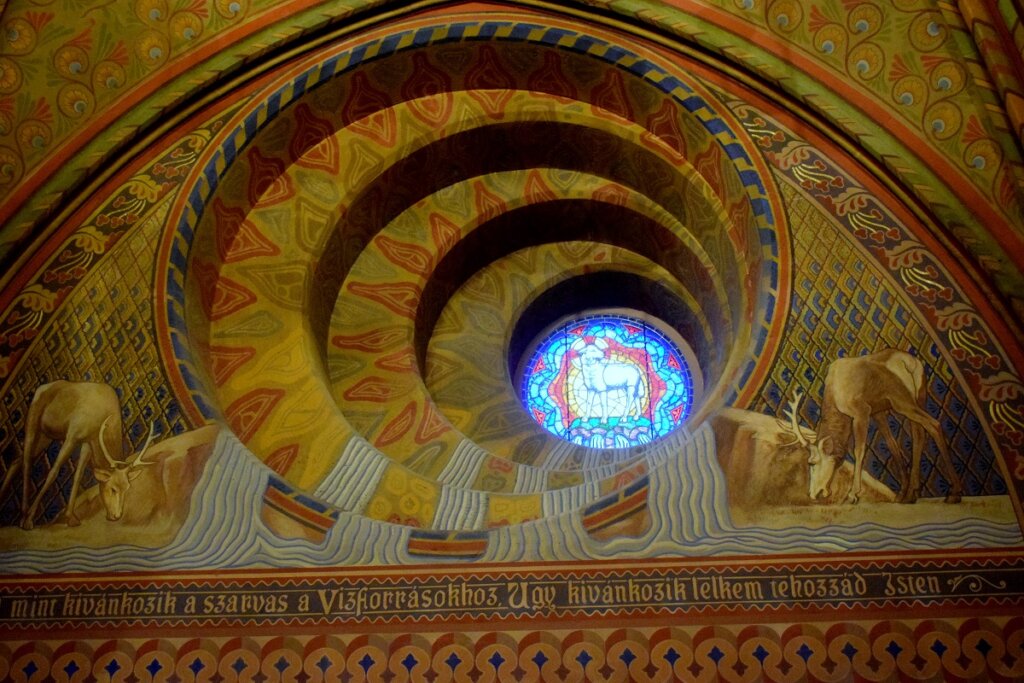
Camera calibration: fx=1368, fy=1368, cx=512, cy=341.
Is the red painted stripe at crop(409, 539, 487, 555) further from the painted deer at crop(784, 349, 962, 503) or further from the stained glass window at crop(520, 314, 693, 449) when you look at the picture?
the stained glass window at crop(520, 314, 693, 449)

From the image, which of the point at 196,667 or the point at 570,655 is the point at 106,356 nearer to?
A: the point at 196,667

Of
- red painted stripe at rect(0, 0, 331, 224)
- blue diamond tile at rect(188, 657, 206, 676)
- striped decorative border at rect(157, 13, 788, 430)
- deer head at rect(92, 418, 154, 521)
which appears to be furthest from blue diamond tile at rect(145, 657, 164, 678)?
red painted stripe at rect(0, 0, 331, 224)

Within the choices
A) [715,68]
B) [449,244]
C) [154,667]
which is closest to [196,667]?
[154,667]

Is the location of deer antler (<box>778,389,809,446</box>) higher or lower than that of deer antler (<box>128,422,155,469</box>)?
lower

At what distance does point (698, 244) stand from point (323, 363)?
8.81 ft

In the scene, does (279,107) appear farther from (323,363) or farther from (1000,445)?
(1000,445)

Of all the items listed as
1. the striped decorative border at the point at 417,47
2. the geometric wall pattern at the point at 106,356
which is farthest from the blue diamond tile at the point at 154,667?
the striped decorative border at the point at 417,47

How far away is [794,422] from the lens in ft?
25.2

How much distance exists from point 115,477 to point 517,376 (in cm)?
329

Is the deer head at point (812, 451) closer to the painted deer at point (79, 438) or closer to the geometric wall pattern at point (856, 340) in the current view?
the geometric wall pattern at point (856, 340)

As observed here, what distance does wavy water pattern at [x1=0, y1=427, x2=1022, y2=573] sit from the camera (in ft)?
23.5

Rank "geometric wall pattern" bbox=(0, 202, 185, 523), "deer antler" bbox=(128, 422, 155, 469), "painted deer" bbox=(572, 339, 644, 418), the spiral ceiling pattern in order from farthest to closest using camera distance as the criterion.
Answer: "painted deer" bbox=(572, 339, 644, 418) → the spiral ceiling pattern → "geometric wall pattern" bbox=(0, 202, 185, 523) → "deer antler" bbox=(128, 422, 155, 469)

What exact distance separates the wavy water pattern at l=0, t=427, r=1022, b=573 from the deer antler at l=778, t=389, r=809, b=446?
0.43 metres

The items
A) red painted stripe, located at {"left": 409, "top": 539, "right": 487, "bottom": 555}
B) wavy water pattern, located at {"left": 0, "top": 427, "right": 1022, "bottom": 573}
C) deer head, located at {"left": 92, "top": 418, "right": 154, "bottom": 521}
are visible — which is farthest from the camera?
deer head, located at {"left": 92, "top": 418, "right": 154, "bottom": 521}
